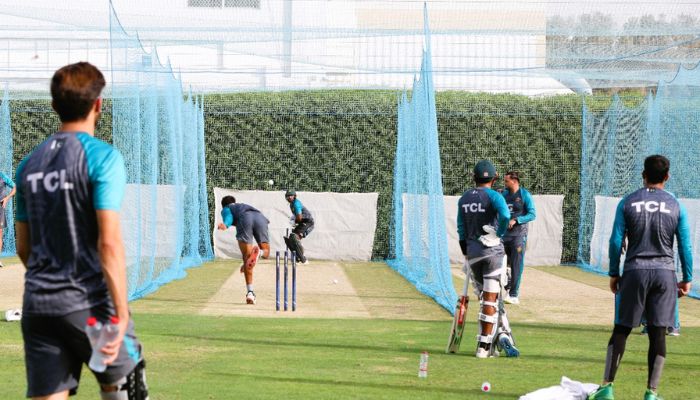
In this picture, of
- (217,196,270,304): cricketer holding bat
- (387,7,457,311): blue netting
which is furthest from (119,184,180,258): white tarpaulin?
(387,7,457,311): blue netting

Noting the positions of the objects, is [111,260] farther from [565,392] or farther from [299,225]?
[299,225]

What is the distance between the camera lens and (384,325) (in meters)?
12.6

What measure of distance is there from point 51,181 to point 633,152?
62.1 ft

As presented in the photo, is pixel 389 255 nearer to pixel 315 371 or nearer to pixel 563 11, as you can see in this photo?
pixel 563 11

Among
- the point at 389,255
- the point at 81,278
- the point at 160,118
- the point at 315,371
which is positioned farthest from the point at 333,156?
the point at 81,278

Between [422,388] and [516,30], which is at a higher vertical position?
[516,30]

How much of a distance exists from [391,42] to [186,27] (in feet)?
11.0

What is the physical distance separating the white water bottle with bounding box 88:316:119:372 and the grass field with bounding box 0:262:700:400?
12.1 ft

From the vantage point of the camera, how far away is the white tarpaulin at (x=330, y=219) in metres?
25.4

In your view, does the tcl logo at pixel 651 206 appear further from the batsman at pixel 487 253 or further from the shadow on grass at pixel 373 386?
the batsman at pixel 487 253

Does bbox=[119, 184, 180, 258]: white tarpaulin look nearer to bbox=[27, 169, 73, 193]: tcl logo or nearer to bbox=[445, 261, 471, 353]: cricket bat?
bbox=[445, 261, 471, 353]: cricket bat

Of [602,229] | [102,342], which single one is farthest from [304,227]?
[102,342]

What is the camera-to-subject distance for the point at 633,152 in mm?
22000

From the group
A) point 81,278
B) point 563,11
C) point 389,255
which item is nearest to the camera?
point 81,278
